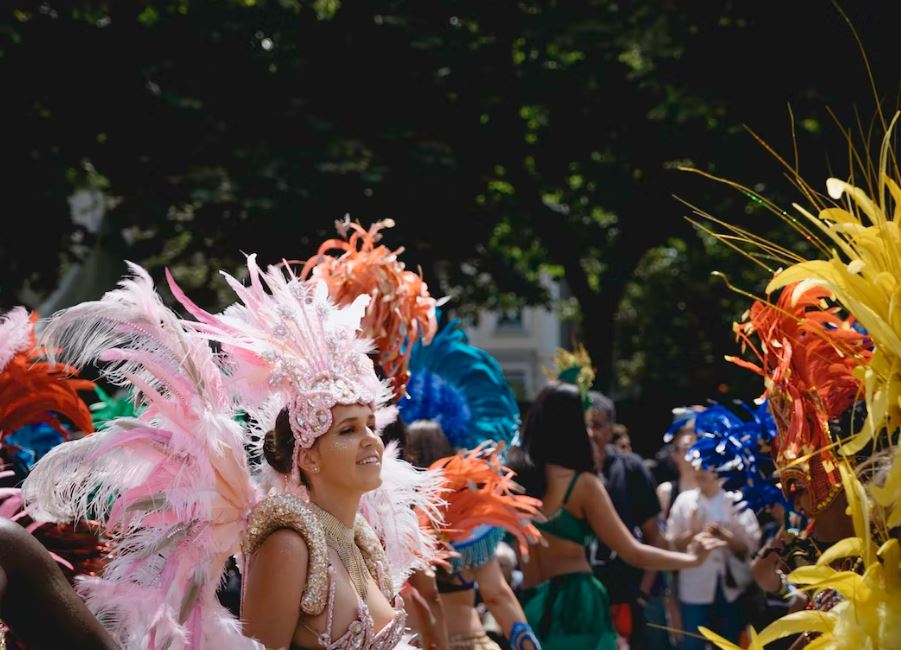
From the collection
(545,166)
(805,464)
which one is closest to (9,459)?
(805,464)

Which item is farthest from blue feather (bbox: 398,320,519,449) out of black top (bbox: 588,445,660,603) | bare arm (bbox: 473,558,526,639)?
black top (bbox: 588,445,660,603)

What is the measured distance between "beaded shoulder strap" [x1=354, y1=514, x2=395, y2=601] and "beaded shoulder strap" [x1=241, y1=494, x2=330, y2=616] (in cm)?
24

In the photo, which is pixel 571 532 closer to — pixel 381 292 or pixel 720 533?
pixel 720 533

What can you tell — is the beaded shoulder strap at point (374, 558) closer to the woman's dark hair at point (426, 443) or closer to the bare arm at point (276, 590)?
the bare arm at point (276, 590)

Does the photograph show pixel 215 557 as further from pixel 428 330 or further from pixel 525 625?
pixel 525 625

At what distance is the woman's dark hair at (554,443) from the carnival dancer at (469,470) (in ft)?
0.41

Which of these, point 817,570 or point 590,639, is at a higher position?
point 817,570

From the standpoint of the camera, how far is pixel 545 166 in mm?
14688

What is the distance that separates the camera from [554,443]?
224 inches

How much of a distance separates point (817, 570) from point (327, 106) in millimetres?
10317

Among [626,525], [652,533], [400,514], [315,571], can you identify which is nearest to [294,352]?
[315,571]

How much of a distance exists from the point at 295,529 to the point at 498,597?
209 cm

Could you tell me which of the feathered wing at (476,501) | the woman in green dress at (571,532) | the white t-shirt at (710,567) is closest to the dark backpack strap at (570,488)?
the woman in green dress at (571,532)

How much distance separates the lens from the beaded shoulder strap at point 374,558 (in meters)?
3.39
